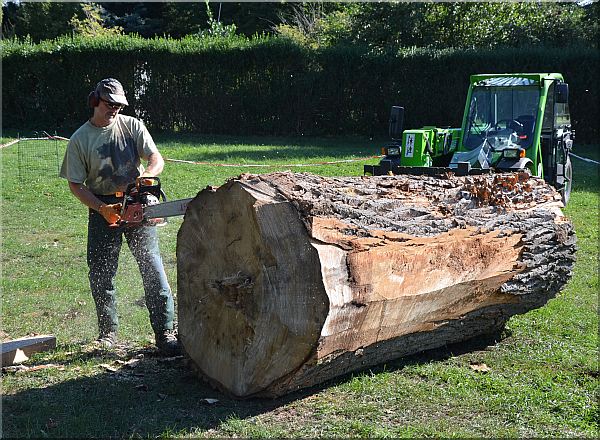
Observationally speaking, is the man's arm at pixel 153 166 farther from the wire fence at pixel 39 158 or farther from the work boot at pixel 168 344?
the wire fence at pixel 39 158

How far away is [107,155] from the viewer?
5.31 metres

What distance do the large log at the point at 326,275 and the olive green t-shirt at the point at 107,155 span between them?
1.04 metres

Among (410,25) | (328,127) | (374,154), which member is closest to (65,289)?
(374,154)

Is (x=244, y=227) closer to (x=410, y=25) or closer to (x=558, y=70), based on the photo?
(x=558, y=70)

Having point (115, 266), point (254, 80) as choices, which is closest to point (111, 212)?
point (115, 266)

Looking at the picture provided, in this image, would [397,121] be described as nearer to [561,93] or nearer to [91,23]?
[561,93]

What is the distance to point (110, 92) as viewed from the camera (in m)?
5.12

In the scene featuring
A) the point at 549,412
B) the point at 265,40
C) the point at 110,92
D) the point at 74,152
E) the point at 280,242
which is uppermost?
the point at 265,40

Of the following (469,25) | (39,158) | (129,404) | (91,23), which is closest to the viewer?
(129,404)

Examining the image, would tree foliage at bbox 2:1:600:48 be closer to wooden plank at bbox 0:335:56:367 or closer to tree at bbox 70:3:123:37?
tree at bbox 70:3:123:37

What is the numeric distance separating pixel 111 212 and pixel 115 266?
63 cm

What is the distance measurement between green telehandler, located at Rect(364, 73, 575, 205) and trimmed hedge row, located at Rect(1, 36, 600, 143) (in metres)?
10.8

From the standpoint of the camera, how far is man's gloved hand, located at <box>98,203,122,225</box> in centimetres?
509

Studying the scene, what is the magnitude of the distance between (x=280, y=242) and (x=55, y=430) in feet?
5.17
